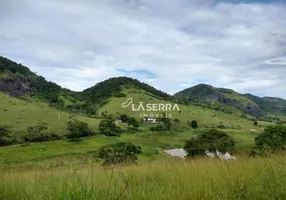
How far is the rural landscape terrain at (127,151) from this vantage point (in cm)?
390

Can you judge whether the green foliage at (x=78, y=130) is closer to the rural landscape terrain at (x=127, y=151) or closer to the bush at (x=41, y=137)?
the rural landscape terrain at (x=127, y=151)

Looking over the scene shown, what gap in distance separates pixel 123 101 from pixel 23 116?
8723 cm

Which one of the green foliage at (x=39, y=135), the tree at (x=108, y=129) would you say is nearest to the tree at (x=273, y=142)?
the tree at (x=108, y=129)

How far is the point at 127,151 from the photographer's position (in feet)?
115

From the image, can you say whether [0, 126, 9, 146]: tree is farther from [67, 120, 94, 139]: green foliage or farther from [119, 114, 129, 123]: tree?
[119, 114, 129, 123]: tree

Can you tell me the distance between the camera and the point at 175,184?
13.6ft

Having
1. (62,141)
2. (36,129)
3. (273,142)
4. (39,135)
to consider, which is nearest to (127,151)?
(273,142)

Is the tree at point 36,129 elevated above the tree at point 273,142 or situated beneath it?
situated beneath

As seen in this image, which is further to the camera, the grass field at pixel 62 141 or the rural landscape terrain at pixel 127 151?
the grass field at pixel 62 141

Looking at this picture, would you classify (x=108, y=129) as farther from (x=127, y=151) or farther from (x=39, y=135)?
(x=127, y=151)

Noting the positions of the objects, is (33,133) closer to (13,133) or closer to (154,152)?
(13,133)

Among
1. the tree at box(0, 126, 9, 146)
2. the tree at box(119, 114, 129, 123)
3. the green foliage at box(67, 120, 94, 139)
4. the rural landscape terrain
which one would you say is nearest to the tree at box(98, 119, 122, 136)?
the rural landscape terrain

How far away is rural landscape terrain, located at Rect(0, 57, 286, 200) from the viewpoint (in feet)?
12.8

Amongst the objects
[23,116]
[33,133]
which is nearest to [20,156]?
[33,133]
